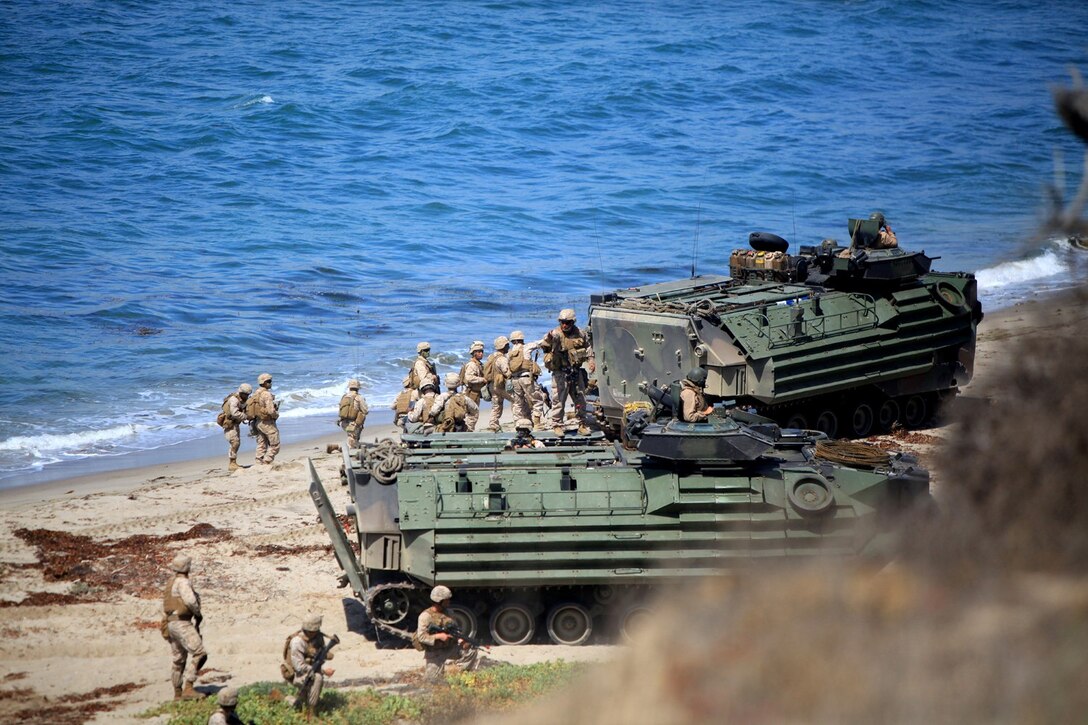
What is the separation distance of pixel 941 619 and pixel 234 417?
1540 cm

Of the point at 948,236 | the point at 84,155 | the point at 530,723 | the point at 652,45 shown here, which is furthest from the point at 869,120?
the point at 530,723

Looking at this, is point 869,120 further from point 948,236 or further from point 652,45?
point 948,236

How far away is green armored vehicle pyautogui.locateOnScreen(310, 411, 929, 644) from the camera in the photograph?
12719 millimetres

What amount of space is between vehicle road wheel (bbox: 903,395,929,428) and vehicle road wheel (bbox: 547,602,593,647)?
29.6 feet

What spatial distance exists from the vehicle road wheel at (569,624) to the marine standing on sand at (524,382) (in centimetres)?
728

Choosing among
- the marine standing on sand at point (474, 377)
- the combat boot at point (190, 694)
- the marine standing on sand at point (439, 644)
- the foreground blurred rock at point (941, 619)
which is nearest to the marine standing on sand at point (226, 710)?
the combat boot at point (190, 694)

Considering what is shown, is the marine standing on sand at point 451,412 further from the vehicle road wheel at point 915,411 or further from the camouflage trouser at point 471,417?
the vehicle road wheel at point 915,411

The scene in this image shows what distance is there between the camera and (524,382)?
20.3 meters

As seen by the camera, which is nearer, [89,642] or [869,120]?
[89,642]

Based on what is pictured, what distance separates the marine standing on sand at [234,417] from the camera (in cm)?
1928

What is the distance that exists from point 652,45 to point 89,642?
163 ft

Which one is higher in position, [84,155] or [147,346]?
[84,155]

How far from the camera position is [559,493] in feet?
Answer: 42.2

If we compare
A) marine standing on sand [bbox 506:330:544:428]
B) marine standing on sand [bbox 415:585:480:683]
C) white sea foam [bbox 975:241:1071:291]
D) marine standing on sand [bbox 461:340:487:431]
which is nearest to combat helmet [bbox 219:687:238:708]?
marine standing on sand [bbox 415:585:480:683]
